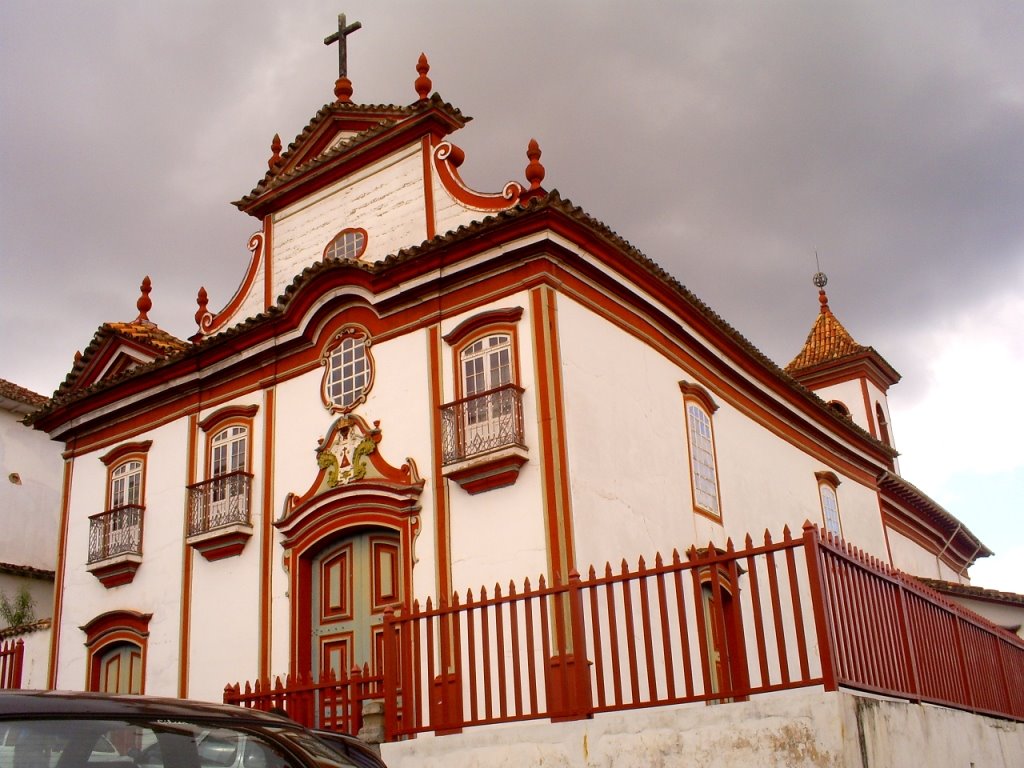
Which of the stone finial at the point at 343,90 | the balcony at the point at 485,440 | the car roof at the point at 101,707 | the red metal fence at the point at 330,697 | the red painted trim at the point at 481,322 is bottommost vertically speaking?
the car roof at the point at 101,707

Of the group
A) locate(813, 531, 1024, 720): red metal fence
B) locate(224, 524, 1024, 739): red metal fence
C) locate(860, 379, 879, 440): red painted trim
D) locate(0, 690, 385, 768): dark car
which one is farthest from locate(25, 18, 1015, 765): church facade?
locate(860, 379, 879, 440): red painted trim

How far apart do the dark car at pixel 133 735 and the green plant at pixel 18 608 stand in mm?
19864

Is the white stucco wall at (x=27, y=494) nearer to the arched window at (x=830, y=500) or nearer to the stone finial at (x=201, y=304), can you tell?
the stone finial at (x=201, y=304)

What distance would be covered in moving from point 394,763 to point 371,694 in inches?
27.7

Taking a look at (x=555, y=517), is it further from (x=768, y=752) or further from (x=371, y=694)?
(x=768, y=752)

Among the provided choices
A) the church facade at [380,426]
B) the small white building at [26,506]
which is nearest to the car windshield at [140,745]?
the church facade at [380,426]

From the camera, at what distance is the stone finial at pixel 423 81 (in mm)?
15484

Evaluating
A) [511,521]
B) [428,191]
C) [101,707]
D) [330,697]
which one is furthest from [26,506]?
[101,707]

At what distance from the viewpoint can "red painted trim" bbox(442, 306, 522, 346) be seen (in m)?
13.4

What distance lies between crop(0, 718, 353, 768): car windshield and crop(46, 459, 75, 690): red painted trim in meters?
14.3

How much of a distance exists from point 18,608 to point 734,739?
63.1 ft

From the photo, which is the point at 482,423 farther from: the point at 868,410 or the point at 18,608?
the point at 868,410

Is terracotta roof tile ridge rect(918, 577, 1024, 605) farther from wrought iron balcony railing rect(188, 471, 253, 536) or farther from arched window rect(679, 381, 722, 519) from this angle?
wrought iron balcony railing rect(188, 471, 253, 536)

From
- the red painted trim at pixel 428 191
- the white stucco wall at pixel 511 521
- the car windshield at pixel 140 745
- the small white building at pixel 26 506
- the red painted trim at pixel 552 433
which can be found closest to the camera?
the car windshield at pixel 140 745
